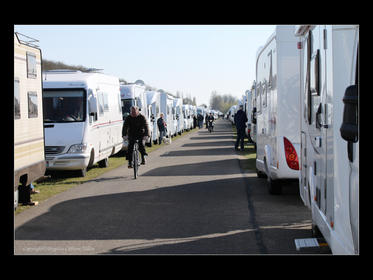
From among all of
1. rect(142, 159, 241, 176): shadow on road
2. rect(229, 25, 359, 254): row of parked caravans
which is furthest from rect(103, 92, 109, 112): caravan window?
rect(229, 25, 359, 254): row of parked caravans

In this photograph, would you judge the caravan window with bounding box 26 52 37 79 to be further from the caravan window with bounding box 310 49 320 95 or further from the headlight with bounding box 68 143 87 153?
the caravan window with bounding box 310 49 320 95

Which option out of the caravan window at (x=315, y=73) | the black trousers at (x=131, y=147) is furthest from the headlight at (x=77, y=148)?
the caravan window at (x=315, y=73)

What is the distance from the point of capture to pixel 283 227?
869cm

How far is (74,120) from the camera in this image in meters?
15.7

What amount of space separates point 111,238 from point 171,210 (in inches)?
92.8

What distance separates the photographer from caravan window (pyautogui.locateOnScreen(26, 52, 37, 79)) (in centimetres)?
1070

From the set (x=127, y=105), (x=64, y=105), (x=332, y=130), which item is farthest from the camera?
(x=127, y=105)

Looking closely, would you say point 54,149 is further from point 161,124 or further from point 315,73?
point 161,124

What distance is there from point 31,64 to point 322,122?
21.4 feet

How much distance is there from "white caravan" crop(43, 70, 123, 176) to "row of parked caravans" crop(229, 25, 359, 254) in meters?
5.91

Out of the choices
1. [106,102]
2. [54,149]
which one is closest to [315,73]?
[54,149]
